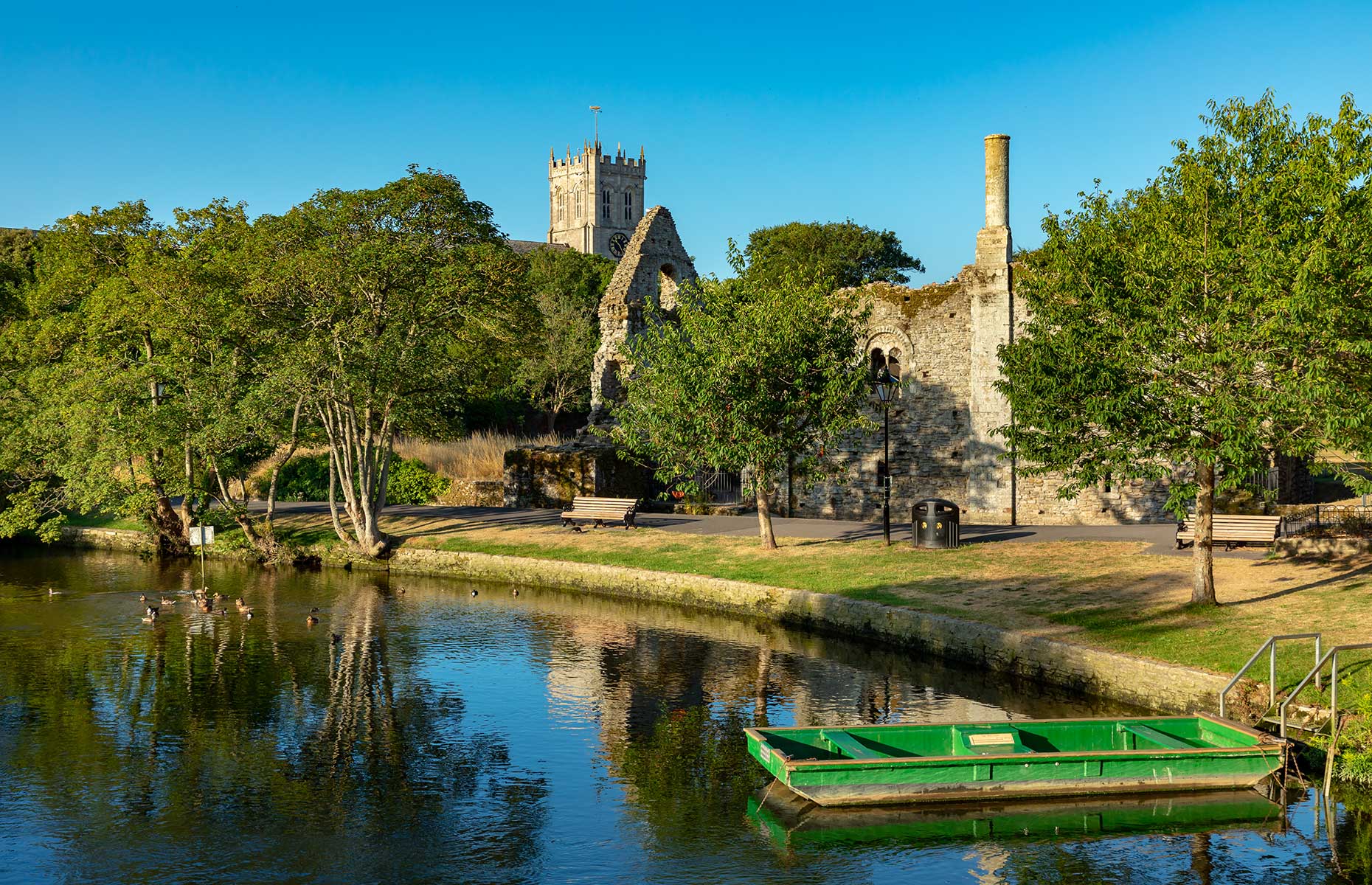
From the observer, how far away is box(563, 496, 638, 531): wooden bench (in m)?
33.3

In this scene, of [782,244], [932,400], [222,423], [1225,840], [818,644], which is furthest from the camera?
[782,244]

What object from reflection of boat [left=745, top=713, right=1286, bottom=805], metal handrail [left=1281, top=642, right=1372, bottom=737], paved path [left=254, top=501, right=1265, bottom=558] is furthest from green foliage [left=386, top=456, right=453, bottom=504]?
metal handrail [left=1281, top=642, right=1372, bottom=737]

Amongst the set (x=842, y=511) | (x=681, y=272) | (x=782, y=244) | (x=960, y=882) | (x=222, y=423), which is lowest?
(x=960, y=882)

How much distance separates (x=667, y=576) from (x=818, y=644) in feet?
18.7

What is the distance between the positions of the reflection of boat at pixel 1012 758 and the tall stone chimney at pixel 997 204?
808 inches

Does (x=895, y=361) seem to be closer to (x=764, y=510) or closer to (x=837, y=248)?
(x=764, y=510)

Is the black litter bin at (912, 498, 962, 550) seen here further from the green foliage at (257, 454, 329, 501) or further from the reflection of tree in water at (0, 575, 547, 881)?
the green foliage at (257, 454, 329, 501)

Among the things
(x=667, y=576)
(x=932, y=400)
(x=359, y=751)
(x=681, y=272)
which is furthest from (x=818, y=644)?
(x=681, y=272)

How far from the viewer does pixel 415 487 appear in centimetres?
4281

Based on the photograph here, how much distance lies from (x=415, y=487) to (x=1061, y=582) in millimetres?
26342

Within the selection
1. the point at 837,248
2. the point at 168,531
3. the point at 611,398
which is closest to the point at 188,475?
the point at 168,531

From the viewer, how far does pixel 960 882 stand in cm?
1138

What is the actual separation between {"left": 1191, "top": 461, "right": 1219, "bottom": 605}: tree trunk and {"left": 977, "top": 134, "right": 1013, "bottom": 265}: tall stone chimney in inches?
559

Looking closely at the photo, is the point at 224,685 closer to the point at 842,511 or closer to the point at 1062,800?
the point at 1062,800
